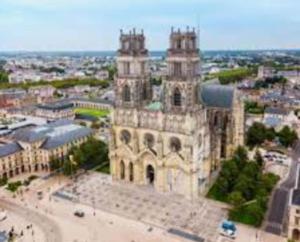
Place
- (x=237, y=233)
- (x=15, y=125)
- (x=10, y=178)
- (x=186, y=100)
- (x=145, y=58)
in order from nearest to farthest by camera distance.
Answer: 1. (x=237, y=233)
2. (x=186, y=100)
3. (x=145, y=58)
4. (x=10, y=178)
5. (x=15, y=125)

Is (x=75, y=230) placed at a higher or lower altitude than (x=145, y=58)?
lower

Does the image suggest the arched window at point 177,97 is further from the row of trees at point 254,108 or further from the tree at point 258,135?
the row of trees at point 254,108

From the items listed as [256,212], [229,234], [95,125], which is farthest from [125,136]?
[95,125]

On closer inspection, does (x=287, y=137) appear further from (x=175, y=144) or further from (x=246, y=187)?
(x=175, y=144)

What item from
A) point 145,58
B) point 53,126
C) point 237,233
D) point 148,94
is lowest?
point 237,233

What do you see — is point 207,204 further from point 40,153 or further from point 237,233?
point 40,153

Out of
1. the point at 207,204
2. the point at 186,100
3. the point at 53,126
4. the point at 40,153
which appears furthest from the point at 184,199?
the point at 53,126
